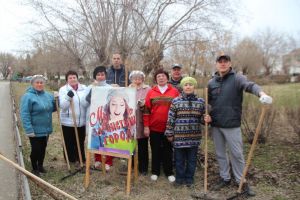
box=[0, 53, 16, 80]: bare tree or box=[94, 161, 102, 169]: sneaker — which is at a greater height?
box=[0, 53, 16, 80]: bare tree

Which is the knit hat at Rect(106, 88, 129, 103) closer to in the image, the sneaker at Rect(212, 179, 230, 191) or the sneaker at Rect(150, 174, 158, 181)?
the sneaker at Rect(150, 174, 158, 181)

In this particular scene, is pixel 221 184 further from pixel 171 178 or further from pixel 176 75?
pixel 176 75

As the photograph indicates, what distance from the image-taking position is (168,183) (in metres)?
5.62

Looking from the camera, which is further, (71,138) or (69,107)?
(71,138)

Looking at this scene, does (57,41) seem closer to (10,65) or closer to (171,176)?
(171,176)

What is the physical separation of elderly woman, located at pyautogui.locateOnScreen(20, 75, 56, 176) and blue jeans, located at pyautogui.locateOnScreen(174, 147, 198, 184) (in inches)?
94.7

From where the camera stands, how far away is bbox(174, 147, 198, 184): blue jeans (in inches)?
213

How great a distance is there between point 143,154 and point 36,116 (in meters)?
2.02

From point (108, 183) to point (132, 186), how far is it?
44 centimetres

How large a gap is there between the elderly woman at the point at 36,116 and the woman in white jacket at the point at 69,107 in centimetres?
30

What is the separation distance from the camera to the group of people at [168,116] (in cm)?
505

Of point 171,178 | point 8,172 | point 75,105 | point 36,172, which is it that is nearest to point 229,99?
point 171,178

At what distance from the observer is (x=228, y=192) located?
17.1 ft

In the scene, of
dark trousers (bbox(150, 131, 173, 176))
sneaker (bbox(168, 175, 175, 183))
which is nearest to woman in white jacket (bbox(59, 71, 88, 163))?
dark trousers (bbox(150, 131, 173, 176))
